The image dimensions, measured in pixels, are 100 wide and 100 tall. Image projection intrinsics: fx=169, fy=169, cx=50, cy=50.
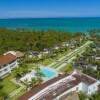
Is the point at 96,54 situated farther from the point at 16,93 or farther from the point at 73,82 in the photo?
the point at 16,93

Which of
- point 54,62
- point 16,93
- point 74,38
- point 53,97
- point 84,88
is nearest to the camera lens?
point 53,97

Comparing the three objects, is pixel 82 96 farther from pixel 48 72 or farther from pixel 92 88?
pixel 48 72

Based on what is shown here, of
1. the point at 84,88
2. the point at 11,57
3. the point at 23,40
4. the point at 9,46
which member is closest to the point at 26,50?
the point at 9,46

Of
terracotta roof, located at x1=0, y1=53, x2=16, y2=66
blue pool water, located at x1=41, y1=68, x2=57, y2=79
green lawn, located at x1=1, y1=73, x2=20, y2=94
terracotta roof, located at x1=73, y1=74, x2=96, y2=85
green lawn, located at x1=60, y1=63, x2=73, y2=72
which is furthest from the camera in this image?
green lawn, located at x1=60, y1=63, x2=73, y2=72

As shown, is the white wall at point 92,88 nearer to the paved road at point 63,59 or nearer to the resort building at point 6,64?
the paved road at point 63,59

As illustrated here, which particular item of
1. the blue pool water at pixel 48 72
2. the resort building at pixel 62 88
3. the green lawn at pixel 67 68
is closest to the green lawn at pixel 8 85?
the resort building at pixel 62 88

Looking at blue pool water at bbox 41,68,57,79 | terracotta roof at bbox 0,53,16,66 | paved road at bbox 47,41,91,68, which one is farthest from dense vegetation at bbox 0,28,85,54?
blue pool water at bbox 41,68,57,79

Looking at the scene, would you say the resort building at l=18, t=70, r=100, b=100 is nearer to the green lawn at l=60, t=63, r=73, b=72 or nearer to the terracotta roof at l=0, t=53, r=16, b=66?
the green lawn at l=60, t=63, r=73, b=72
